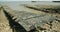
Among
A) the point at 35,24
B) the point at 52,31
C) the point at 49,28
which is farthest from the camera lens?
the point at 35,24

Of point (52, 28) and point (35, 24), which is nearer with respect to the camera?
point (52, 28)

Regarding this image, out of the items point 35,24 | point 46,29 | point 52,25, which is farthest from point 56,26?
point 35,24

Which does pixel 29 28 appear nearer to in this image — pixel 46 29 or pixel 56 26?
pixel 46 29

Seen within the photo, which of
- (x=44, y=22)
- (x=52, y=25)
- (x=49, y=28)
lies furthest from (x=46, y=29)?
(x=44, y=22)

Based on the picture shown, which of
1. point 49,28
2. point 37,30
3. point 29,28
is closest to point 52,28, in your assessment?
point 49,28

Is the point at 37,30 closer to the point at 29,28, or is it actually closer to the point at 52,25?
the point at 29,28

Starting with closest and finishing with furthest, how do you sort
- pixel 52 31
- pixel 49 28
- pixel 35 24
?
pixel 52 31
pixel 49 28
pixel 35 24

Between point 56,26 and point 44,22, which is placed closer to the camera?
point 56,26

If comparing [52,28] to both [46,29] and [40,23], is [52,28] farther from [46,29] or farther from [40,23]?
[40,23]
